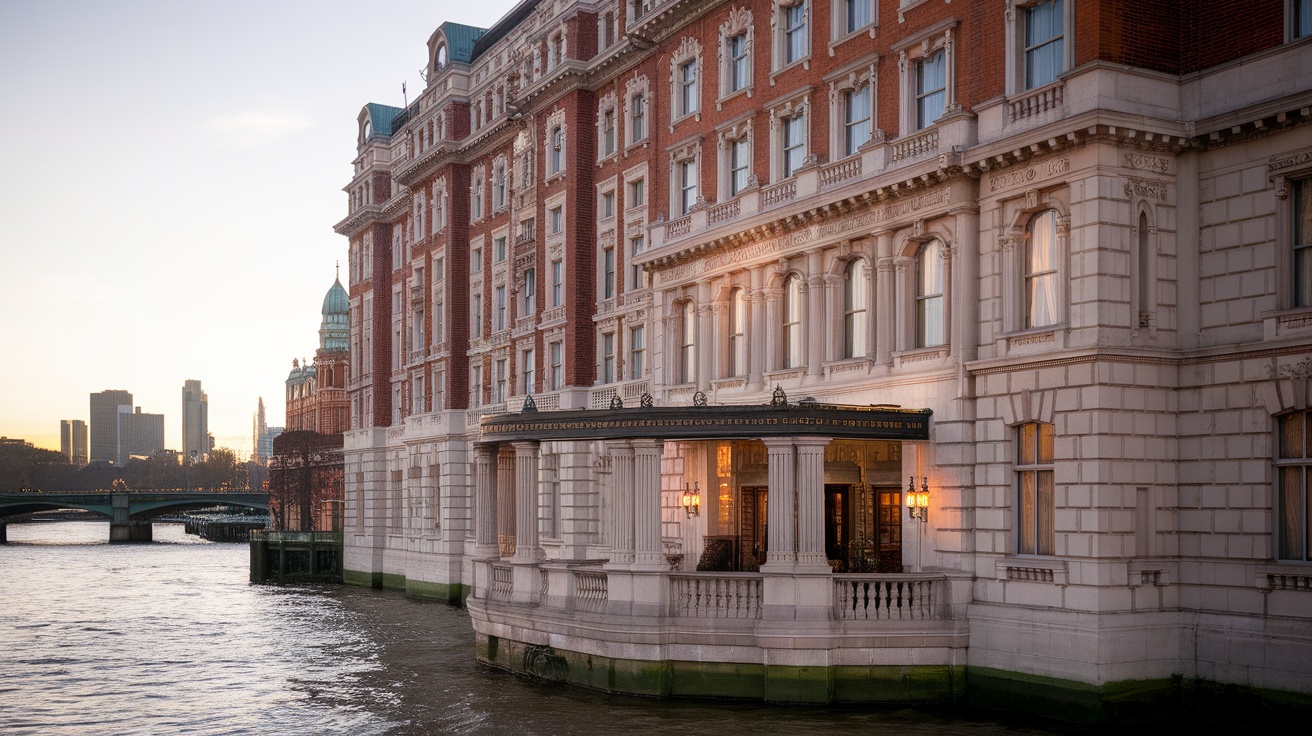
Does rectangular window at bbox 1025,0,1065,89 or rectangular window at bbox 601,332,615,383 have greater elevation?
rectangular window at bbox 1025,0,1065,89

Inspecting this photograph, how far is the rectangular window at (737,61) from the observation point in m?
37.3

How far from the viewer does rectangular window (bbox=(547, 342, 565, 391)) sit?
5078 centimetres

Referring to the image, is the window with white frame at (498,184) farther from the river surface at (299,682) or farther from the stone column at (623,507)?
the stone column at (623,507)

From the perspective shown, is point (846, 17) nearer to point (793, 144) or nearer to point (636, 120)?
point (793, 144)

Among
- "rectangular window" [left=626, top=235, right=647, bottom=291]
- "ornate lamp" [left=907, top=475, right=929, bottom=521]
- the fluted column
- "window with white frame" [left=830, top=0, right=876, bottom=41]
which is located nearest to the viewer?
the fluted column

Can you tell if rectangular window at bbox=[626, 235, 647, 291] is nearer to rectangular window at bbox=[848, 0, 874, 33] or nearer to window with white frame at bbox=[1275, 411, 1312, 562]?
rectangular window at bbox=[848, 0, 874, 33]

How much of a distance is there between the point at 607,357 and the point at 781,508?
860 inches

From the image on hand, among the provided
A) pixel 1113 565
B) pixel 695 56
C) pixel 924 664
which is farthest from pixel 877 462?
pixel 695 56

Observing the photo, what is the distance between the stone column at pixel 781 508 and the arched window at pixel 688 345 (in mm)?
10387

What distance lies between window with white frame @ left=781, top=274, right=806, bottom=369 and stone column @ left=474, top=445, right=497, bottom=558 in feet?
25.7

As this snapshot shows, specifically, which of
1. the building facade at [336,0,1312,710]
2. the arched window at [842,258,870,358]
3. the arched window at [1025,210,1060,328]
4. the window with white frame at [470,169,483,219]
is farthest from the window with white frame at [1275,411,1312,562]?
the window with white frame at [470,169,483,219]

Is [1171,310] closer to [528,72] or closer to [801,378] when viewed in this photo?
[801,378]

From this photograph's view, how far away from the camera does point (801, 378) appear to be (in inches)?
1292

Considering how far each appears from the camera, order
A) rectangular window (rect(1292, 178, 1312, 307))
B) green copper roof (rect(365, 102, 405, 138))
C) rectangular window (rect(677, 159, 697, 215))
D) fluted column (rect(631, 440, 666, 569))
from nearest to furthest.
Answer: rectangular window (rect(1292, 178, 1312, 307))
fluted column (rect(631, 440, 666, 569))
rectangular window (rect(677, 159, 697, 215))
green copper roof (rect(365, 102, 405, 138))
